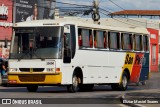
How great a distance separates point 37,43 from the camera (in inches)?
942

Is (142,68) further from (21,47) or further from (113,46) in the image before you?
(21,47)

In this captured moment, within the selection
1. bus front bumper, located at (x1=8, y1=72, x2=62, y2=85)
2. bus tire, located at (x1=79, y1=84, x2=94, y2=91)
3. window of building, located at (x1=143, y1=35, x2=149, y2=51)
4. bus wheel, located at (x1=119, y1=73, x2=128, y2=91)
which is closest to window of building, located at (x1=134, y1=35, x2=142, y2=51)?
Answer: window of building, located at (x1=143, y1=35, x2=149, y2=51)

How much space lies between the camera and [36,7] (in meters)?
58.8

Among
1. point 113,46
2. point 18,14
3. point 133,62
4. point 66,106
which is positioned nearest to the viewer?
point 66,106

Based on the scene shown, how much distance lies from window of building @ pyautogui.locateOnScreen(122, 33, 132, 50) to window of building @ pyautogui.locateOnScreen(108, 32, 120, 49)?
0.55m

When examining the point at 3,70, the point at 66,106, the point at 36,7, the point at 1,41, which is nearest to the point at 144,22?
the point at 36,7

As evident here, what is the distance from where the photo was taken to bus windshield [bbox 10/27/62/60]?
934 inches

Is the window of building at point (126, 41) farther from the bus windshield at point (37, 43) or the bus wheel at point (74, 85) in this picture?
the bus windshield at point (37, 43)

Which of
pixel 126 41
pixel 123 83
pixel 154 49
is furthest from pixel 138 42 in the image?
pixel 154 49

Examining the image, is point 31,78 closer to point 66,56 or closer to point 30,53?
point 30,53

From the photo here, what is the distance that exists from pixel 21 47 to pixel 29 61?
82 centimetres

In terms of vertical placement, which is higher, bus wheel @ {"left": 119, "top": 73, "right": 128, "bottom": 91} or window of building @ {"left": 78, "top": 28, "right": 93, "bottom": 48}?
window of building @ {"left": 78, "top": 28, "right": 93, "bottom": 48}

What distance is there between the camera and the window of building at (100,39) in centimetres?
2664

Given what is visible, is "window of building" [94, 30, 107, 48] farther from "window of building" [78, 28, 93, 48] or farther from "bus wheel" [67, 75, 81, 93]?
"bus wheel" [67, 75, 81, 93]
